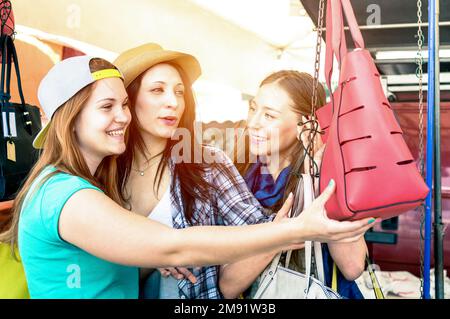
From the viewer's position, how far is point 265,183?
3.71ft

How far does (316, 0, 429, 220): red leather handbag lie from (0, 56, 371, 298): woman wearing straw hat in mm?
43

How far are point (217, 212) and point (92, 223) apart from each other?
360 millimetres

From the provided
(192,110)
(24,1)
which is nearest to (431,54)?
(192,110)

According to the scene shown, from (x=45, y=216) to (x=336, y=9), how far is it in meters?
0.63

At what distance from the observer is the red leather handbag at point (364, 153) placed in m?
0.70

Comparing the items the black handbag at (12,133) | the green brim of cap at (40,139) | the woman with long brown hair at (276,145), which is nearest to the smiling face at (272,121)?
the woman with long brown hair at (276,145)

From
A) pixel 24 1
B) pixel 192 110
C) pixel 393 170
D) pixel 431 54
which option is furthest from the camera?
pixel 24 1

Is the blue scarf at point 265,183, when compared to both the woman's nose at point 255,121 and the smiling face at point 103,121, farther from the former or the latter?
the smiling face at point 103,121

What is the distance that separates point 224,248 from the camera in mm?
802

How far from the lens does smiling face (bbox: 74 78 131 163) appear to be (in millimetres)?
939

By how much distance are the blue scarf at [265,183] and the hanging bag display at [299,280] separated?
0.56ft

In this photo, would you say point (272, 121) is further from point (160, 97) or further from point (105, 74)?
point (105, 74)

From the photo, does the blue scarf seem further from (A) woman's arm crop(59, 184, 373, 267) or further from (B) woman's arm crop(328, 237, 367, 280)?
(A) woman's arm crop(59, 184, 373, 267)

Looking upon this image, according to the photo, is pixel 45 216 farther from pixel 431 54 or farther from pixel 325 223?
pixel 431 54
